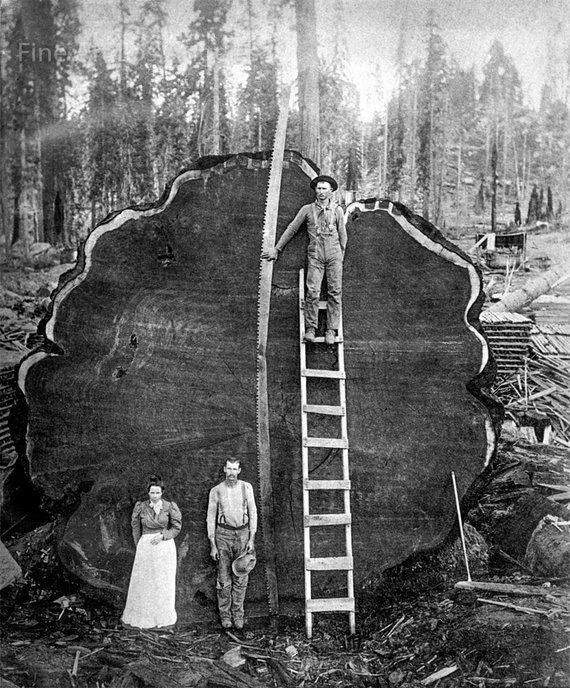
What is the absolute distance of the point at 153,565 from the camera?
399 cm

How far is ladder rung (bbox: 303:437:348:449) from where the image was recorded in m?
4.05

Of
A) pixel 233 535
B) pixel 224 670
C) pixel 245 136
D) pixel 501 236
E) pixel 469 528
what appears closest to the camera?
pixel 224 670

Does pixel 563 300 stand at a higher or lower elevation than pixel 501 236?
lower

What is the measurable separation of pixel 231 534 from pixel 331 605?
2.51 feet

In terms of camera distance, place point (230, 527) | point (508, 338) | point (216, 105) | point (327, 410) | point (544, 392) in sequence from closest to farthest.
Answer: point (230, 527) < point (327, 410) < point (216, 105) < point (544, 392) < point (508, 338)

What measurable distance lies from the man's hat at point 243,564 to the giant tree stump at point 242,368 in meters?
0.16

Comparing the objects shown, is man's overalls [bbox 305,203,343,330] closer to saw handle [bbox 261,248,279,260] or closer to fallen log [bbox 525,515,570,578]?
saw handle [bbox 261,248,279,260]

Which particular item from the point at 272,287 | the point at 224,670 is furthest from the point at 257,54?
the point at 224,670

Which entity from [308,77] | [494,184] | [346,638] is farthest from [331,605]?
[308,77]

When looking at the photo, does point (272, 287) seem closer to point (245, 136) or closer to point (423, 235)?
point (423, 235)

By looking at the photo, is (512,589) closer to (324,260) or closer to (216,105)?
(324,260)

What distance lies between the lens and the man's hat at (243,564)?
13.1 ft

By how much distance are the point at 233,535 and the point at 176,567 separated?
442 millimetres

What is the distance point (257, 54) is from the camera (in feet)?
15.9
